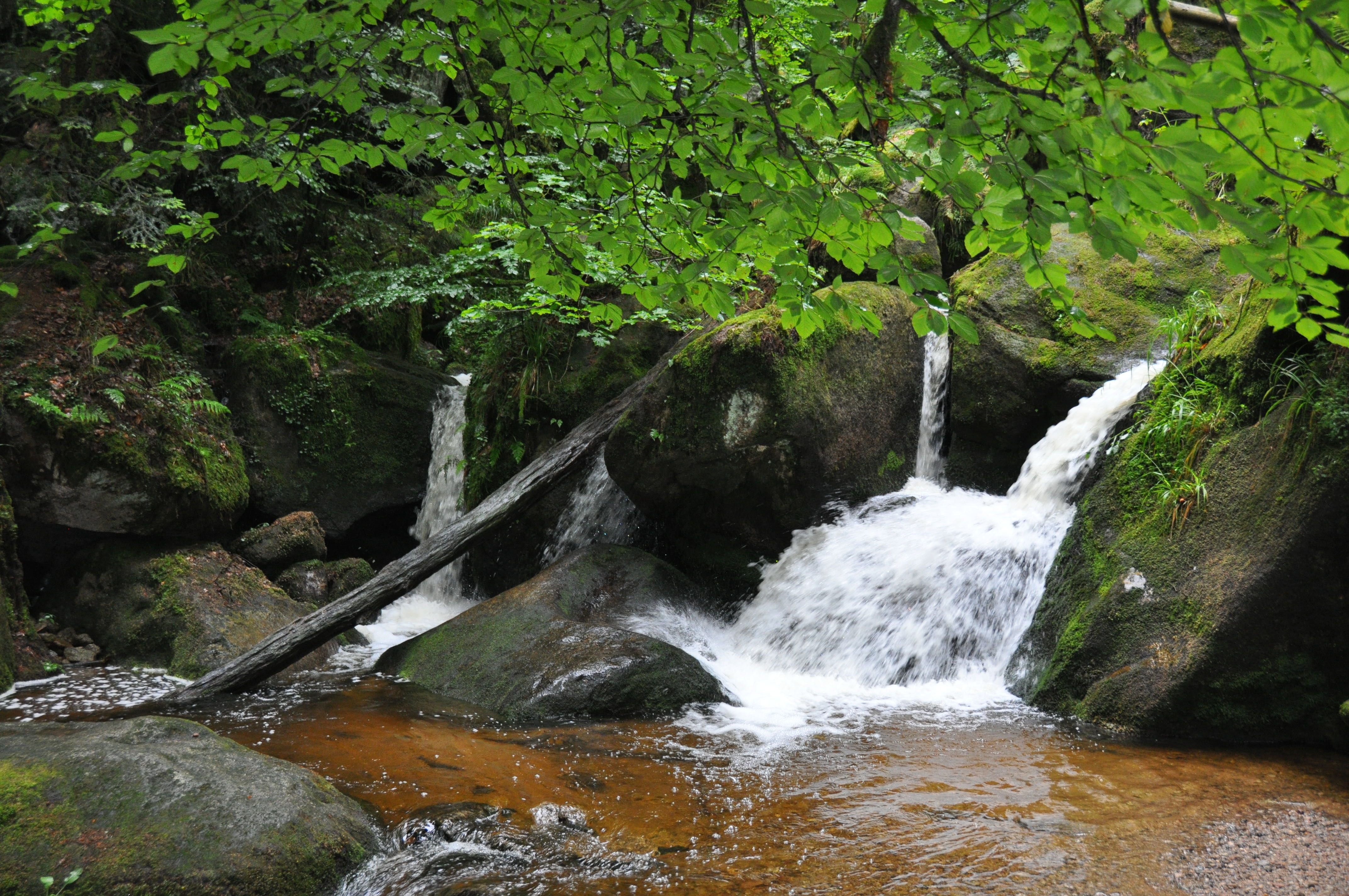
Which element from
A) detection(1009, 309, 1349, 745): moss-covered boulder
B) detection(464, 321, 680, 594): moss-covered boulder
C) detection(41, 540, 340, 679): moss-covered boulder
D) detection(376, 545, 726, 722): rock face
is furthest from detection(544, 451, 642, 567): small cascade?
detection(1009, 309, 1349, 745): moss-covered boulder

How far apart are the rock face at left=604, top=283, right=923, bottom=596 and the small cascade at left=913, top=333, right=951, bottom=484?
529 mm

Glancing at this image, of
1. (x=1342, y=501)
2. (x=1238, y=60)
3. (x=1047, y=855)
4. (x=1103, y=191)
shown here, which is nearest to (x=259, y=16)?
(x=1103, y=191)

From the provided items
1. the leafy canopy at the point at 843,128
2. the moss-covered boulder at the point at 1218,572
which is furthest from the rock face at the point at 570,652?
the leafy canopy at the point at 843,128

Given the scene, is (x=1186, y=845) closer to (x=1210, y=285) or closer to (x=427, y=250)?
(x=1210, y=285)

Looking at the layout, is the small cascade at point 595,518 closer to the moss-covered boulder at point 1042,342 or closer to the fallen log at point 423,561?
the fallen log at point 423,561

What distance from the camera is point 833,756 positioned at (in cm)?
442

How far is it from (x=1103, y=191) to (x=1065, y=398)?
5.93 meters

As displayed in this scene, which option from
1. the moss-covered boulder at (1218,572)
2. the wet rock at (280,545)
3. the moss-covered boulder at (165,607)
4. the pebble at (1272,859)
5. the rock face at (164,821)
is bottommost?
the moss-covered boulder at (165,607)

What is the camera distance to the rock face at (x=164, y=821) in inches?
99.5

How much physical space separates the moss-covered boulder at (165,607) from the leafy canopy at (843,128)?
424 cm

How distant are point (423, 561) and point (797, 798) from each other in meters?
4.55

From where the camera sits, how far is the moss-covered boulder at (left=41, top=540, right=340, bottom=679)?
22.1 feet

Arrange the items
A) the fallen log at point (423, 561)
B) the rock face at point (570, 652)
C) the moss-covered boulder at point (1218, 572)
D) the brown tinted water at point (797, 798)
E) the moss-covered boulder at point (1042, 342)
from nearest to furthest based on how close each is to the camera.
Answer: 1. the brown tinted water at point (797, 798)
2. the moss-covered boulder at point (1218, 572)
3. the rock face at point (570, 652)
4. the fallen log at point (423, 561)
5. the moss-covered boulder at point (1042, 342)

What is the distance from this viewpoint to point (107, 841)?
2.60 metres
